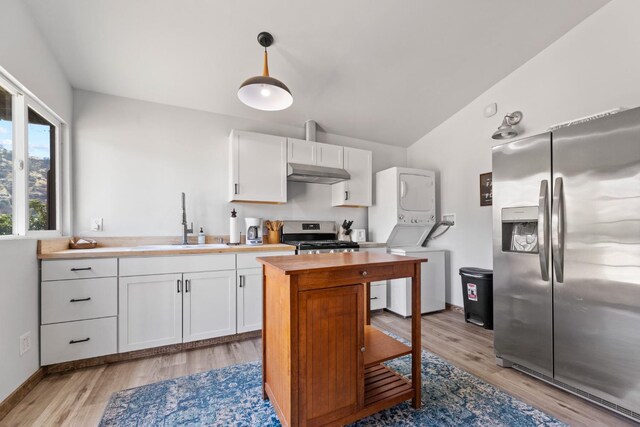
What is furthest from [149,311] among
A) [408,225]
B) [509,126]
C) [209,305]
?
[509,126]

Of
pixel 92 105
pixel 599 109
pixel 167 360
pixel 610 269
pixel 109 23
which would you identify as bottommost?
pixel 167 360

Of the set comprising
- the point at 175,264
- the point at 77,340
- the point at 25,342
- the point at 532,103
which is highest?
the point at 532,103

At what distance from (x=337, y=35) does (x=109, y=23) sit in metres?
1.78

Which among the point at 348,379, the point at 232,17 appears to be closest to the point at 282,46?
the point at 232,17

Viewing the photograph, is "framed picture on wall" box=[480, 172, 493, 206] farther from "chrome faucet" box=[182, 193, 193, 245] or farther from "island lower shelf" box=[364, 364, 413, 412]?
"chrome faucet" box=[182, 193, 193, 245]

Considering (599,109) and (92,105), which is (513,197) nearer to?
(599,109)

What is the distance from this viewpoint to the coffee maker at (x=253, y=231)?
126 inches

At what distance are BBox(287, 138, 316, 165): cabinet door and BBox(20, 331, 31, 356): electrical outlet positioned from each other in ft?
8.71

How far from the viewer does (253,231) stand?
10.7ft

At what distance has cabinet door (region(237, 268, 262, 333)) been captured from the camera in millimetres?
2799

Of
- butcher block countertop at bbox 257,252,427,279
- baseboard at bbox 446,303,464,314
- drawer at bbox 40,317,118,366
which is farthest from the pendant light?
baseboard at bbox 446,303,464,314

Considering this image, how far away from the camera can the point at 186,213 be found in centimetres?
317

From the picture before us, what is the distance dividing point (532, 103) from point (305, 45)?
2.42 m

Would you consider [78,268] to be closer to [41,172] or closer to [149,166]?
[41,172]
